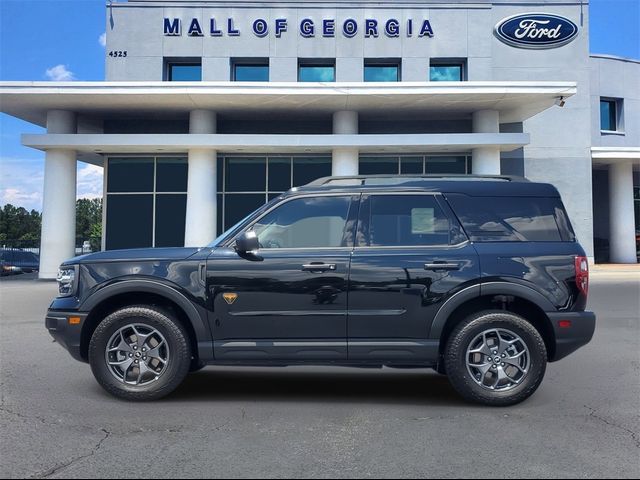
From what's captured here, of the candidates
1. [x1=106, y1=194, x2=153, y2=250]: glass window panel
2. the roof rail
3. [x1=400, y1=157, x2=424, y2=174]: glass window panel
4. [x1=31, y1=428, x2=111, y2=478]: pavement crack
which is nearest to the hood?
the roof rail

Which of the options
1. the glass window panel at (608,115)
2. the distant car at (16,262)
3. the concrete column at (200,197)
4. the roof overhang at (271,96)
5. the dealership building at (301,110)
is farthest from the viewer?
the glass window panel at (608,115)

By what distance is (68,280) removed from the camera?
5246mm

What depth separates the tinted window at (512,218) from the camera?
17.0ft

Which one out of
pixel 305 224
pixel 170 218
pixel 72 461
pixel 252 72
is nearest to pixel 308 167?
pixel 252 72

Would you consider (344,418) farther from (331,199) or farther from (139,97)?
(139,97)

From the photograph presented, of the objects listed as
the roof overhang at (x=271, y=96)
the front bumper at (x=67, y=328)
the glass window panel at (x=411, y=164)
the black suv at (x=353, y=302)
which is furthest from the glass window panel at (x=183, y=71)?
the front bumper at (x=67, y=328)

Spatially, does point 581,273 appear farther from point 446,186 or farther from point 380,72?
point 380,72

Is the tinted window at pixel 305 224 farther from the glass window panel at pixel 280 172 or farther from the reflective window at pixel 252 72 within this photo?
the reflective window at pixel 252 72

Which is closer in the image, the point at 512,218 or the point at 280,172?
the point at 512,218

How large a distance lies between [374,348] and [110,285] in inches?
99.6

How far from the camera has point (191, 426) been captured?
177 inches

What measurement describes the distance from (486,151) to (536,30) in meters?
7.26

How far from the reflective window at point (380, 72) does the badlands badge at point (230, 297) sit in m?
20.3

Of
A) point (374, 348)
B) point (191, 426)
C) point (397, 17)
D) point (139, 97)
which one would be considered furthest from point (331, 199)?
point (397, 17)
